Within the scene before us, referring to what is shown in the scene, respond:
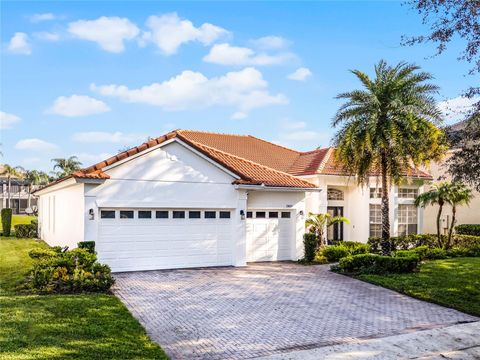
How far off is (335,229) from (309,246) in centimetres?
623

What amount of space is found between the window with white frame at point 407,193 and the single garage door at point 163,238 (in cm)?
1169

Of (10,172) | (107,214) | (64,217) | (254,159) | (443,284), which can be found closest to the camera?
(443,284)

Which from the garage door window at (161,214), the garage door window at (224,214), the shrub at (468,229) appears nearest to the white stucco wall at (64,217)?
the garage door window at (161,214)

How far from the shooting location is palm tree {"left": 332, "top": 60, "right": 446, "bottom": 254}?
16.9m

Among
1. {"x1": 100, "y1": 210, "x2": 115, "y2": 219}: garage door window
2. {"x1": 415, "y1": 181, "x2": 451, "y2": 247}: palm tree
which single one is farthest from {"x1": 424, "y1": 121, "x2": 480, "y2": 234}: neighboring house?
{"x1": 100, "y1": 210, "x2": 115, "y2": 219}: garage door window

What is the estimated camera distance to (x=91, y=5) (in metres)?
11.7

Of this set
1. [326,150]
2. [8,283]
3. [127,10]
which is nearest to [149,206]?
[8,283]

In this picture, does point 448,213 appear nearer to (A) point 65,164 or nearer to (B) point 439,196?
(B) point 439,196

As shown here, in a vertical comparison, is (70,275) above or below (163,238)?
below

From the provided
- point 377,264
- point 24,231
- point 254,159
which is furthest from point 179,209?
point 24,231

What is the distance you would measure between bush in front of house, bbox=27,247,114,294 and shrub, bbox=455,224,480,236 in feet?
73.0

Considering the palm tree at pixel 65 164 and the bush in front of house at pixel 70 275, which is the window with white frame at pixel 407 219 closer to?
the bush in front of house at pixel 70 275

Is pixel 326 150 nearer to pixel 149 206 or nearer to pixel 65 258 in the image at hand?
pixel 149 206

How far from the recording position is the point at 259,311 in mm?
10164
